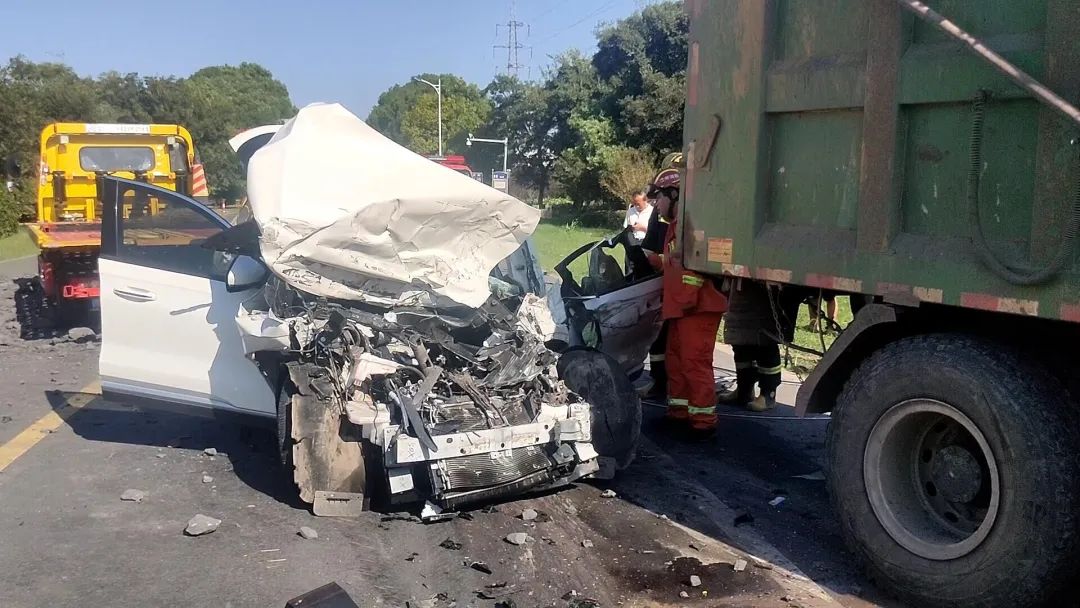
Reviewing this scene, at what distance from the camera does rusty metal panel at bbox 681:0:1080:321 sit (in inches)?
126

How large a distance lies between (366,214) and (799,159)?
2.28 metres

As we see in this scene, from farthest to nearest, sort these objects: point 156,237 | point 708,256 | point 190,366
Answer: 1. point 156,237
2. point 190,366
3. point 708,256

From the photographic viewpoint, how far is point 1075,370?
337 centimetres

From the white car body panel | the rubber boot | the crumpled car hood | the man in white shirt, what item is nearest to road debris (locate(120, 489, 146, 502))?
the white car body panel

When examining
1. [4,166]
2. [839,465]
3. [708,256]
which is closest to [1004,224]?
[839,465]

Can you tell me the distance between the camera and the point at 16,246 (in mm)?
23594

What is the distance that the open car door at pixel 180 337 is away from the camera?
5.48 m

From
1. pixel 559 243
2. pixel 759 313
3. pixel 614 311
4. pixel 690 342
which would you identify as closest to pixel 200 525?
pixel 614 311

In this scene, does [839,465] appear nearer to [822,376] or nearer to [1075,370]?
[822,376]

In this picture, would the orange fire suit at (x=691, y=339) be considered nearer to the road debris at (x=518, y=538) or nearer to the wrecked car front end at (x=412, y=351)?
the wrecked car front end at (x=412, y=351)

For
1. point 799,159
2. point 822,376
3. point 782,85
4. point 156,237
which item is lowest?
point 822,376

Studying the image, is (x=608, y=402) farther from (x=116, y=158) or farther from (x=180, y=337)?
(x=116, y=158)

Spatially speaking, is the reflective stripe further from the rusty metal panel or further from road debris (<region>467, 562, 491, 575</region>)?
road debris (<region>467, 562, 491, 575</region>)

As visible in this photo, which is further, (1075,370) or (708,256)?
(708,256)
